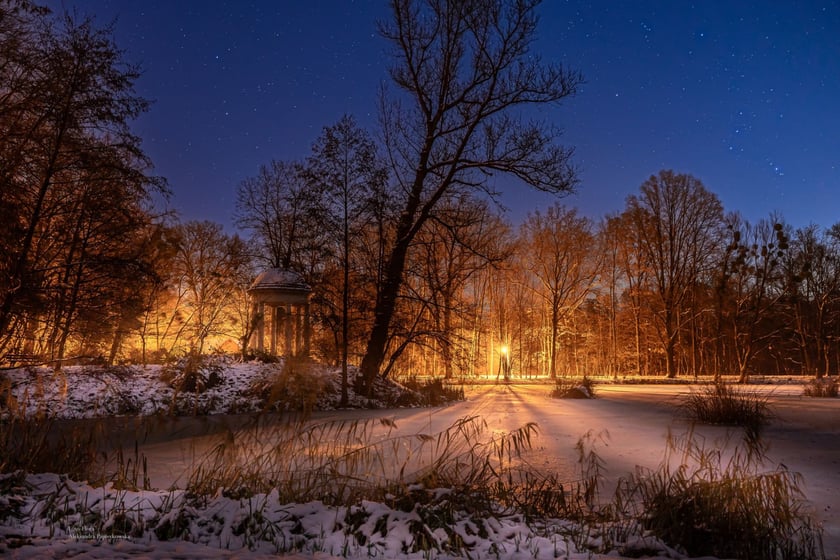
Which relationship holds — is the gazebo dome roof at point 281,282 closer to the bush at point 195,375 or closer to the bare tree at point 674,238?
the bush at point 195,375

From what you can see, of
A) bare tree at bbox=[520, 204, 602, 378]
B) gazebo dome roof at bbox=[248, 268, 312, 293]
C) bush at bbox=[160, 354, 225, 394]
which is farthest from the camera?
bare tree at bbox=[520, 204, 602, 378]

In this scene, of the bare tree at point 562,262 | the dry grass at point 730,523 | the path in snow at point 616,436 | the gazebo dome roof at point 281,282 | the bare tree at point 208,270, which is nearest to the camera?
the dry grass at point 730,523

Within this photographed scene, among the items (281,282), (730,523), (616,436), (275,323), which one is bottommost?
(616,436)

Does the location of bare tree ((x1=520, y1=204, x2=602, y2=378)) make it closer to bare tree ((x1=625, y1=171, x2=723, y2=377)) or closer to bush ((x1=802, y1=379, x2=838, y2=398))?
bare tree ((x1=625, y1=171, x2=723, y2=377))

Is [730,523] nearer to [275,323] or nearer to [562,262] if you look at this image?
[275,323]

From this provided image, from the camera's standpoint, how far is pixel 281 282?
19.7 metres

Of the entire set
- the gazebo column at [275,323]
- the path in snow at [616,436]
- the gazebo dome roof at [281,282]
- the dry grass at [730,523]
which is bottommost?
the path in snow at [616,436]

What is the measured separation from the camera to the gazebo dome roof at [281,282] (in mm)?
19606

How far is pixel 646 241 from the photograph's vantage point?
3647cm

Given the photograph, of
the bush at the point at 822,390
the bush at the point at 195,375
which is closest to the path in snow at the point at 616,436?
the bush at the point at 822,390

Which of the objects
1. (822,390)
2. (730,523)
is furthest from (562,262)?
(730,523)

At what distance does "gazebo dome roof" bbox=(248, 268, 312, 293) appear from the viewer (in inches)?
772

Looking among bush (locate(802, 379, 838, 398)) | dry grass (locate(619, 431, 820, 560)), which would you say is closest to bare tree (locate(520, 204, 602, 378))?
bush (locate(802, 379, 838, 398))

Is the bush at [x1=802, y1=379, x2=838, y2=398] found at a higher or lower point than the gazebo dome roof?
lower
